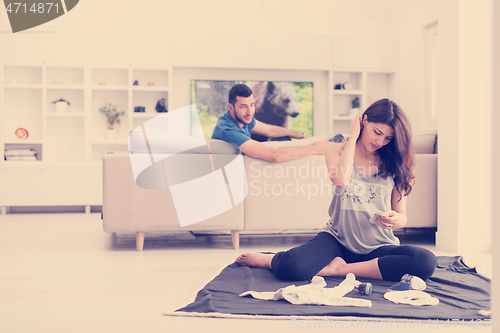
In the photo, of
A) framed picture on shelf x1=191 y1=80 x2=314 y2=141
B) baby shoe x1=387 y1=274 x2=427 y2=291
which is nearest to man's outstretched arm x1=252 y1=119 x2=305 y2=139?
baby shoe x1=387 y1=274 x2=427 y2=291

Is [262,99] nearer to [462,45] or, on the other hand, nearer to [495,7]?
[462,45]

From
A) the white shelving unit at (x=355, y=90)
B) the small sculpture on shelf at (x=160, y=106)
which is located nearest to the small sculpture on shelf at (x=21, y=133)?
the small sculpture on shelf at (x=160, y=106)

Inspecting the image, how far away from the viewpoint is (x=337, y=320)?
146cm

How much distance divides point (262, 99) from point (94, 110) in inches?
84.0

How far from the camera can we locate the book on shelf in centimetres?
506

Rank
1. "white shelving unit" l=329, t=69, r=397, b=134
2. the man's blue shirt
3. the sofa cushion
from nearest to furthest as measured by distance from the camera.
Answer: the man's blue shirt < the sofa cushion < "white shelving unit" l=329, t=69, r=397, b=134

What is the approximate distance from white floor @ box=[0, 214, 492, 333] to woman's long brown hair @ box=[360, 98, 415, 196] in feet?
2.66

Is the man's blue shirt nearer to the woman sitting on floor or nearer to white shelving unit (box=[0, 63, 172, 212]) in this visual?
the woman sitting on floor

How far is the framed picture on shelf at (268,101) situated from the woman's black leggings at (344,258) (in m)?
3.96

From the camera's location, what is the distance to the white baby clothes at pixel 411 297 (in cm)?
163

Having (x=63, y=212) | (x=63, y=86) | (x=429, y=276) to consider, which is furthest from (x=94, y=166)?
(x=429, y=276)

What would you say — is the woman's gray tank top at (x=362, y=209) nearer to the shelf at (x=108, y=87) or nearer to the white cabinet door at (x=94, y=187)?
the white cabinet door at (x=94, y=187)

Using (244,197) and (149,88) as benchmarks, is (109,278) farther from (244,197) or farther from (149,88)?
(149,88)

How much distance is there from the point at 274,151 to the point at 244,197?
0.35 m
